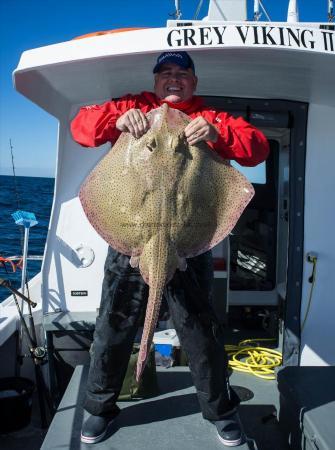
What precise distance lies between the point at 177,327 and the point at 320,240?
7.58 ft

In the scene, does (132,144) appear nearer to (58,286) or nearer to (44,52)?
(44,52)

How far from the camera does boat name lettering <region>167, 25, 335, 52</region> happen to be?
2.72 metres

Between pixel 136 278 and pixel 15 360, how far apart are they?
2.87 metres

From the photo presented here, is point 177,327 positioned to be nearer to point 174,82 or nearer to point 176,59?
point 174,82

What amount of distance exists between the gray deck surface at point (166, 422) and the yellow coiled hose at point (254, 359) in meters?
0.34

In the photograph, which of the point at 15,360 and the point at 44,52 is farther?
the point at 15,360

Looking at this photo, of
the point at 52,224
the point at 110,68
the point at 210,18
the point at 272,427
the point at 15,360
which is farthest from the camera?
the point at 15,360

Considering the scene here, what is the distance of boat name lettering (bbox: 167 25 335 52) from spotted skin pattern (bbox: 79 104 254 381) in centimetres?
59

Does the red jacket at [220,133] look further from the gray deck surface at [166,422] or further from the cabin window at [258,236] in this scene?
the cabin window at [258,236]

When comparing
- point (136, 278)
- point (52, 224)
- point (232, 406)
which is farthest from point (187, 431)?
point (52, 224)

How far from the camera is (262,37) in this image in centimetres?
273

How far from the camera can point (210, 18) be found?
14.4 ft

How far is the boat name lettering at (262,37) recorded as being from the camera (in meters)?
2.72

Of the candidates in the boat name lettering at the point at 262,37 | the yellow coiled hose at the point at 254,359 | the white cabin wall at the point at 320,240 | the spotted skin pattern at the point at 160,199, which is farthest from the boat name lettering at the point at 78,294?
the boat name lettering at the point at 262,37
